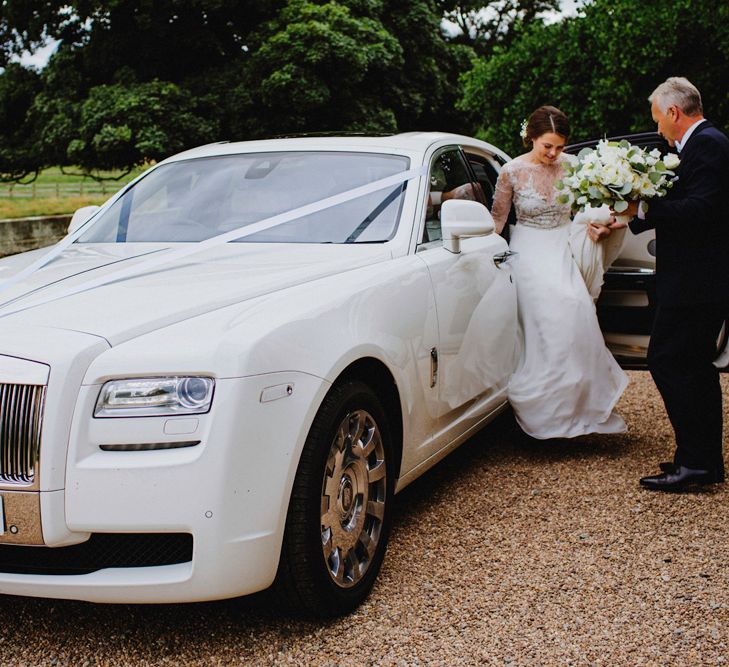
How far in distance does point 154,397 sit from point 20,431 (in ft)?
1.32

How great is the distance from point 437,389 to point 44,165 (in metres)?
23.2

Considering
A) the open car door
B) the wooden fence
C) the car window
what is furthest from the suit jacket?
the wooden fence

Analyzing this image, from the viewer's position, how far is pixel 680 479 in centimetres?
470

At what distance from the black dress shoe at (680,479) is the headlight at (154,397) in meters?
2.87

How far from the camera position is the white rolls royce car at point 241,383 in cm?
271

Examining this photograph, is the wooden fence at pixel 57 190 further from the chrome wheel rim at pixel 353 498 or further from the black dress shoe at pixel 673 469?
the chrome wheel rim at pixel 353 498

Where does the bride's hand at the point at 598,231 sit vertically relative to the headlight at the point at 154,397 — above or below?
above

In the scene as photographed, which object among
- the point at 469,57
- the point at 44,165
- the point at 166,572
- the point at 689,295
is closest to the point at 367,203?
the point at 689,295

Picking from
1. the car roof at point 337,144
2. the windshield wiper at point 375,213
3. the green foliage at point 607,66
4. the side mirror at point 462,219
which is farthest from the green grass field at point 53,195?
the side mirror at point 462,219

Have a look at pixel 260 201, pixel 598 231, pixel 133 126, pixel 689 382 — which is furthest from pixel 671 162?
pixel 133 126

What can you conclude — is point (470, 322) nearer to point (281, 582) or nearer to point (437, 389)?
point (437, 389)

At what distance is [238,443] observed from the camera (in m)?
2.72

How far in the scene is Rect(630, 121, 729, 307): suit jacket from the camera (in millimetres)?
→ 4398

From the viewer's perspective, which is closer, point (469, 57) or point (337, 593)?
point (337, 593)
